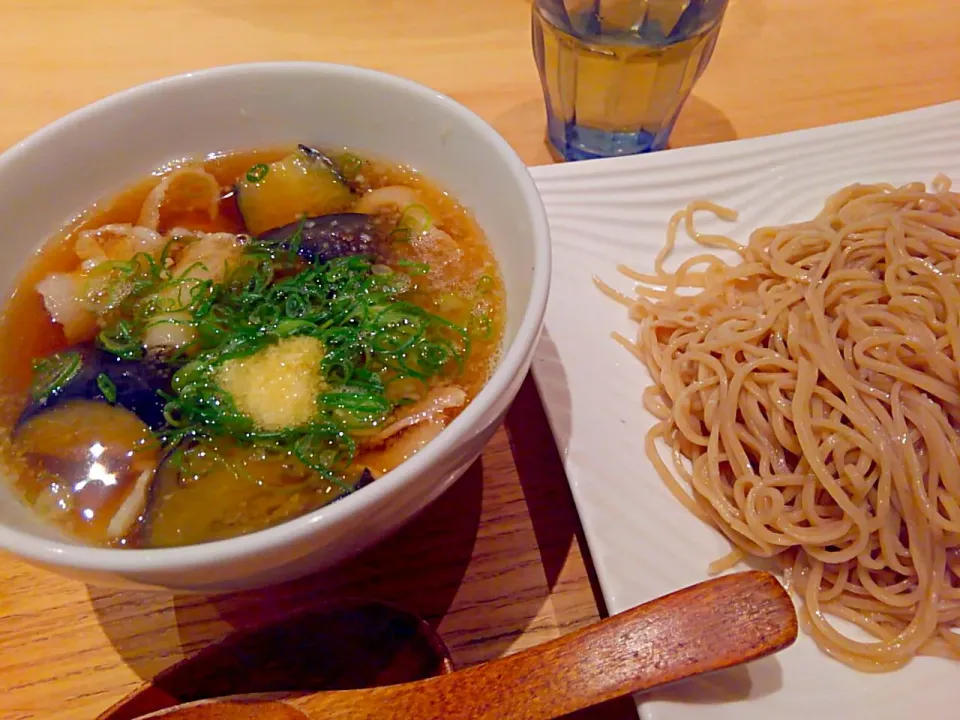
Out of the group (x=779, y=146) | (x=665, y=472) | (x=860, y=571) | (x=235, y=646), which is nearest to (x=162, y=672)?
(x=235, y=646)

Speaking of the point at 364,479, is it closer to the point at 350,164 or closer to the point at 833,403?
the point at 350,164

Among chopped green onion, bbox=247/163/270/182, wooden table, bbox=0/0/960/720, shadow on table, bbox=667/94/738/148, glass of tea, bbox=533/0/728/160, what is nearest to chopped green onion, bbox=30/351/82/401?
wooden table, bbox=0/0/960/720

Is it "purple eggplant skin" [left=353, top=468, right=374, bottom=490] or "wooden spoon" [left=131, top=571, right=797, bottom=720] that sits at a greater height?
"purple eggplant skin" [left=353, top=468, right=374, bottom=490]

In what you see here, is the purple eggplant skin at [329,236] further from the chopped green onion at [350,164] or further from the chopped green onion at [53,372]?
the chopped green onion at [53,372]

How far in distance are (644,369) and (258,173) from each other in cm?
82

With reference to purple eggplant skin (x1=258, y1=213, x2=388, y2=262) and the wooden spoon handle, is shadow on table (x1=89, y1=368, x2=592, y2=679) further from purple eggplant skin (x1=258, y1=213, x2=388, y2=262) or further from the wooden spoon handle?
purple eggplant skin (x1=258, y1=213, x2=388, y2=262)

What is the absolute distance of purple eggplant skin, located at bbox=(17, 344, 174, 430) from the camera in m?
1.04

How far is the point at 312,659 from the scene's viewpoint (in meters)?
1.02

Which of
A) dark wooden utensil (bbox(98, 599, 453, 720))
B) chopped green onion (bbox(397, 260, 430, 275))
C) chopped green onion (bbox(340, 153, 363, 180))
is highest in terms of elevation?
chopped green onion (bbox(340, 153, 363, 180))

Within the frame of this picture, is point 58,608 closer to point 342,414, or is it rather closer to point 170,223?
point 342,414

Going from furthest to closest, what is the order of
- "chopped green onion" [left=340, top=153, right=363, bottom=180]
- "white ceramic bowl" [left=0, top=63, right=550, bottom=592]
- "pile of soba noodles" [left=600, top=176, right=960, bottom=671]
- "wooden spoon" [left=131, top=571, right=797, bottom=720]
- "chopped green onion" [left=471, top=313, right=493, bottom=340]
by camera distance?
1. "chopped green onion" [left=340, top=153, right=363, bottom=180]
2. "pile of soba noodles" [left=600, top=176, right=960, bottom=671]
3. "chopped green onion" [left=471, top=313, right=493, bottom=340]
4. "wooden spoon" [left=131, top=571, right=797, bottom=720]
5. "white ceramic bowl" [left=0, top=63, right=550, bottom=592]

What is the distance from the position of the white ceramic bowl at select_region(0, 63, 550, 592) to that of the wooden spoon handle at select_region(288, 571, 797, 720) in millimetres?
199

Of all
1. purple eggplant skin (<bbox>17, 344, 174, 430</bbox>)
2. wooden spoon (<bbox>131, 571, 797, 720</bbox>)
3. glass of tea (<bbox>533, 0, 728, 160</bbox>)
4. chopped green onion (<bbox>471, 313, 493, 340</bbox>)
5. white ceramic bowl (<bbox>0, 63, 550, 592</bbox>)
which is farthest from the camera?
glass of tea (<bbox>533, 0, 728, 160</bbox>)

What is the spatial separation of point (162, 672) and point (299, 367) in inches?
17.7
